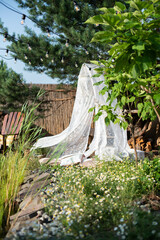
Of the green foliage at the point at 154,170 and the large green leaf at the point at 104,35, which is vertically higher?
the large green leaf at the point at 104,35

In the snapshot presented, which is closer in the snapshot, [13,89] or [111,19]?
[111,19]

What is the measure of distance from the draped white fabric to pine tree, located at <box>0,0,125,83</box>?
1117 mm

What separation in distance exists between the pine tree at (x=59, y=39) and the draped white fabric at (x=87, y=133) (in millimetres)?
1117

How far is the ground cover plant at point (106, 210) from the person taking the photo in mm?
1369

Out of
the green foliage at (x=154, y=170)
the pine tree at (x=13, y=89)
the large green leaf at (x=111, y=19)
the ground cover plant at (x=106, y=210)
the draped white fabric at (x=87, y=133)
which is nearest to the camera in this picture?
the large green leaf at (x=111, y=19)

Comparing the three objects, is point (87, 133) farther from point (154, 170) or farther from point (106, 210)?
point (106, 210)

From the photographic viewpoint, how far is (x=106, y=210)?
182cm

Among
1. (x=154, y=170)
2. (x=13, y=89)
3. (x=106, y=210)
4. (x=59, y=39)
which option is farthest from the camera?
(x=13, y=89)

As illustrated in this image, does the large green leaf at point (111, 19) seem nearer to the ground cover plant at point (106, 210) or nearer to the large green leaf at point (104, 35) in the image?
the large green leaf at point (104, 35)

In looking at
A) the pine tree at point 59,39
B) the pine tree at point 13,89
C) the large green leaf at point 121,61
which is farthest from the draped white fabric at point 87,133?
the large green leaf at point 121,61

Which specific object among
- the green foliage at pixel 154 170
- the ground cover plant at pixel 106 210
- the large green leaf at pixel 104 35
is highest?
the large green leaf at pixel 104 35

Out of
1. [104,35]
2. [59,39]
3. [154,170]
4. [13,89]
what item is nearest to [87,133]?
[154,170]

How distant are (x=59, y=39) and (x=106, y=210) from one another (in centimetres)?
469

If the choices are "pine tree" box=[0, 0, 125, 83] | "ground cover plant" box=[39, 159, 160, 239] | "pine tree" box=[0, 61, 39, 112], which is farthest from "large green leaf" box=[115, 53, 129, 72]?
"pine tree" box=[0, 61, 39, 112]
